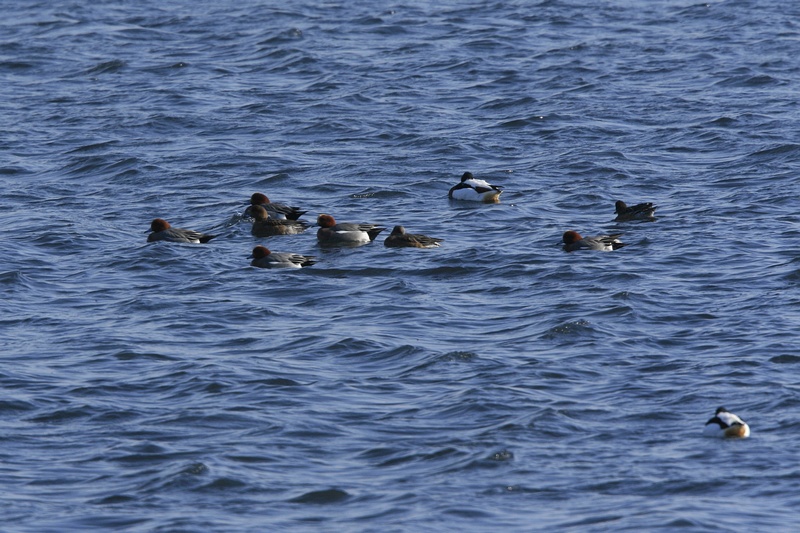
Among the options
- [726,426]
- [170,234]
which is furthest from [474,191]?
[726,426]

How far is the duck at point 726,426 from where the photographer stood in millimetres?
12539

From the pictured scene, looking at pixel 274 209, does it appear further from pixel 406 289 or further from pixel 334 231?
pixel 406 289

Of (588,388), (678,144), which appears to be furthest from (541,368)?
(678,144)

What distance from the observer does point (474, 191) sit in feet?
74.0

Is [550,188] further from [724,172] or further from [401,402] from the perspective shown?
[401,402]

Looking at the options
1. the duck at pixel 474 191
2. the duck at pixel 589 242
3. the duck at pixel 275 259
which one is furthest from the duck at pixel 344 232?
the duck at pixel 589 242

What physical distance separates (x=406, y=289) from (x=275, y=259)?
2076mm

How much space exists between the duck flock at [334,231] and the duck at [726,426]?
6941mm

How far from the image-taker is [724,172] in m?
23.9

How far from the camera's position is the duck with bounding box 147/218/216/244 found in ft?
67.0

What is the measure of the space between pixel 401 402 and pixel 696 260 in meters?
6.39

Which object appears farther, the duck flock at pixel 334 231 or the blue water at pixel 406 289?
the duck flock at pixel 334 231

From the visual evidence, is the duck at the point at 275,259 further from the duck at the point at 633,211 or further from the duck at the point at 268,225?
the duck at the point at 633,211

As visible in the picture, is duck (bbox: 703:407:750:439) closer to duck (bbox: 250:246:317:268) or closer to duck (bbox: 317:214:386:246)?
duck (bbox: 250:246:317:268)
